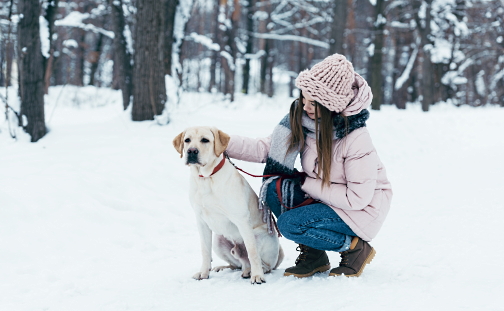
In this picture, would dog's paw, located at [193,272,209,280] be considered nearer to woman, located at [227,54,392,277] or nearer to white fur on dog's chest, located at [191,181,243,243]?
white fur on dog's chest, located at [191,181,243,243]

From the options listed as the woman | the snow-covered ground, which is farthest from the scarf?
the snow-covered ground

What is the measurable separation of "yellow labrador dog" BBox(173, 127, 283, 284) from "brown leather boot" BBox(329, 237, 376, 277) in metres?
0.55

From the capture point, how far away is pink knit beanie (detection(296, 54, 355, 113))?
2.69 metres

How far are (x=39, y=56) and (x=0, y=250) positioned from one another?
358 centimetres

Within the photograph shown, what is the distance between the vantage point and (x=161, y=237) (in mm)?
4125

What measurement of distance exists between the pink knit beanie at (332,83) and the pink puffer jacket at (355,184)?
0.25 meters

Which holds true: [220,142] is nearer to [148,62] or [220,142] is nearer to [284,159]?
[284,159]

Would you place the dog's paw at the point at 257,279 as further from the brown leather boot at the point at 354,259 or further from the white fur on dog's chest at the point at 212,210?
the brown leather boot at the point at 354,259

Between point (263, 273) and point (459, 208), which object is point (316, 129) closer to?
point (263, 273)

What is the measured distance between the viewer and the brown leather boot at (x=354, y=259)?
291cm

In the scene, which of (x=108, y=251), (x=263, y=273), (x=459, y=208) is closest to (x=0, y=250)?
(x=108, y=251)

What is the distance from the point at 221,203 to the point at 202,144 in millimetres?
432

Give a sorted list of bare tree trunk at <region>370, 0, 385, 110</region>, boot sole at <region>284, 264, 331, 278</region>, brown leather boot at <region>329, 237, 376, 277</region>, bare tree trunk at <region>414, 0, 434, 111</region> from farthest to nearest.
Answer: bare tree trunk at <region>414, 0, 434, 111</region>, bare tree trunk at <region>370, 0, 385, 110</region>, boot sole at <region>284, 264, 331, 278</region>, brown leather boot at <region>329, 237, 376, 277</region>

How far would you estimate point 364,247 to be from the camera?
297 centimetres
